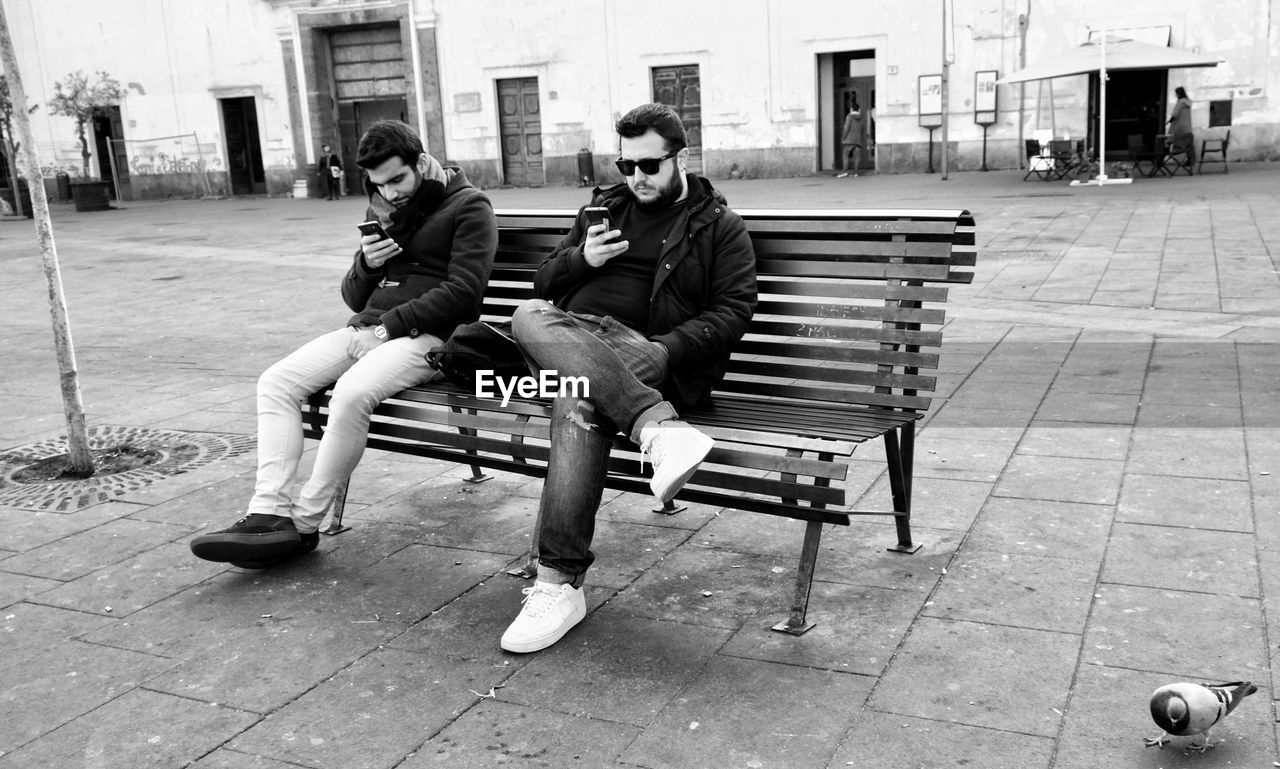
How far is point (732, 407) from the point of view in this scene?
13.1ft

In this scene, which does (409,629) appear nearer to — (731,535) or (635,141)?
(731,535)

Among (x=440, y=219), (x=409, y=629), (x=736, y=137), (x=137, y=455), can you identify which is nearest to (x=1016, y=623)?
(x=409, y=629)

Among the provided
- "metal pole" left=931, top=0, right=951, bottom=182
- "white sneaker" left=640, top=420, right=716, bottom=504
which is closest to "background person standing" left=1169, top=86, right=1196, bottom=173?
"metal pole" left=931, top=0, right=951, bottom=182

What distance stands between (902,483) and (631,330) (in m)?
1.02

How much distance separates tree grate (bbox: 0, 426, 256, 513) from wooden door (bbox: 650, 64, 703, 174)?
22590 millimetres

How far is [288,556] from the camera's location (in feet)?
13.4

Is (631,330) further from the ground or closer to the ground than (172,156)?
closer to the ground

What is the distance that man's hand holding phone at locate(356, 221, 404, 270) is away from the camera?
14.4ft

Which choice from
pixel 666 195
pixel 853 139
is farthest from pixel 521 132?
pixel 666 195

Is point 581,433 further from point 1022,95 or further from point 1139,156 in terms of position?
point 1022,95

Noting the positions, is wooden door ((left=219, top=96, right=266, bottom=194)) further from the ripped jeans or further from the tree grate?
the ripped jeans

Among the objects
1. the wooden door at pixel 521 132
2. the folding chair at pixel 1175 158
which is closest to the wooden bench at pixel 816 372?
the folding chair at pixel 1175 158

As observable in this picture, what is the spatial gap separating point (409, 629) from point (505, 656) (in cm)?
37

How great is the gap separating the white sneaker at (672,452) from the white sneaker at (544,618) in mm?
407
